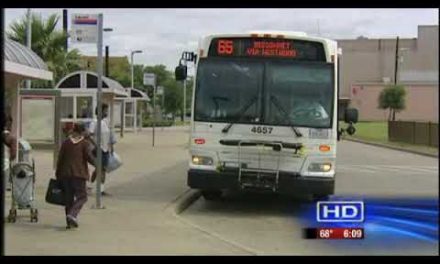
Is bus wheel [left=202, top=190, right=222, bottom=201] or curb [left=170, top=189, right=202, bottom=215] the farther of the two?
bus wheel [left=202, top=190, right=222, bottom=201]

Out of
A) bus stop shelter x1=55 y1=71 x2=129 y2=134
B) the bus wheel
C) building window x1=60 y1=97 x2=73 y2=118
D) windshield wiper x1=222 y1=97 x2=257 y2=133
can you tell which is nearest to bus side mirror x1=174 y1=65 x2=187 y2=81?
windshield wiper x1=222 y1=97 x2=257 y2=133

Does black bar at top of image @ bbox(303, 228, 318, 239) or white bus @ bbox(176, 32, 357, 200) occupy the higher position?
white bus @ bbox(176, 32, 357, 200)

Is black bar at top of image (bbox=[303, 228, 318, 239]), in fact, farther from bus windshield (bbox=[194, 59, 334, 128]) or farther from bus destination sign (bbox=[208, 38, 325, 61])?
bus destination sign (bbox=[208, 38, 325, 61])

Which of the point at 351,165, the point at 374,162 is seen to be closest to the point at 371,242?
the point at 351,165

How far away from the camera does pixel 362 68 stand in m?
77.4

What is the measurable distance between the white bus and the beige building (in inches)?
51.6

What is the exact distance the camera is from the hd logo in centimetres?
652

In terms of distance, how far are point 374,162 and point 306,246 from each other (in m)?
18.0

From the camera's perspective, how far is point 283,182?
11.5 metres

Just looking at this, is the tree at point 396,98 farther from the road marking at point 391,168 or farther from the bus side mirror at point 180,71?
the bus side mirror at point 180,71

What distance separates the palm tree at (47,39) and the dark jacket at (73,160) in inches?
834

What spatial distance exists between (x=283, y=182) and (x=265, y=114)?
111 cm
